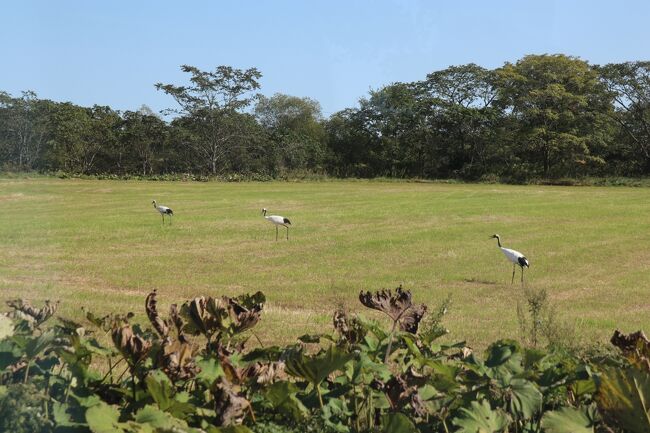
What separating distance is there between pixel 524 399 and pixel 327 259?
34.5 feet

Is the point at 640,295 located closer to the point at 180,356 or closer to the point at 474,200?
the point at 180,356

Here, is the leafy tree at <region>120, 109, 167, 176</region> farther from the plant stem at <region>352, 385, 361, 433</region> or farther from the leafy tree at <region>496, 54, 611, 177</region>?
the plant stem at <region>352, 385, 361, 433</region>

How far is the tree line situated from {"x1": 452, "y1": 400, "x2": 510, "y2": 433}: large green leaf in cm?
4096

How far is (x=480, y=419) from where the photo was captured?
2.06m

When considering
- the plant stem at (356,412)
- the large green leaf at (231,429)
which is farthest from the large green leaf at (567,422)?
the large green leaf at (231,429)

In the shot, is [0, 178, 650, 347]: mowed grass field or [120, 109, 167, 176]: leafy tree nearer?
[0, 178, 650, 347]: mowed grass field

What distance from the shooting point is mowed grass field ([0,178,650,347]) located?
7809 millimetres

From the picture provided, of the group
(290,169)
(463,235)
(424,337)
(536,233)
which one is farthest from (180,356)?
(290,169)

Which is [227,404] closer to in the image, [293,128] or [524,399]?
[524,399]

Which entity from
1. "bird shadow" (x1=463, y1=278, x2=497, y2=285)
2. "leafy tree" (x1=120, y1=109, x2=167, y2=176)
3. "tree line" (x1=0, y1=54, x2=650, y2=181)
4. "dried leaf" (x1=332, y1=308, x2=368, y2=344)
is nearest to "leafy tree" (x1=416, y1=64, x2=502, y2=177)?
"tree line" (x1=0, y1=54, x2=650, y2=181)

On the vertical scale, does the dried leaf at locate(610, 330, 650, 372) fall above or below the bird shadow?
above

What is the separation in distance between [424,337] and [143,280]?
792 centimetres

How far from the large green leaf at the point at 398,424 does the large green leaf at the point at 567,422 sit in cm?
42

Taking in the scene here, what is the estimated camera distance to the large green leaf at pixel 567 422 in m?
2.10
